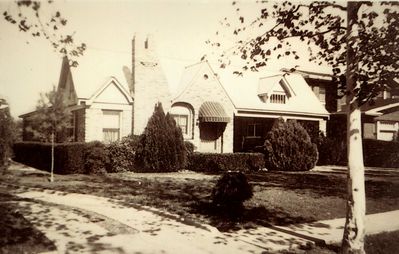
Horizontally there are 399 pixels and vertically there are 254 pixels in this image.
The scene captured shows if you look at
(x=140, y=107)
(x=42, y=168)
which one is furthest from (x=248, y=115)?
(x=42, y=168)

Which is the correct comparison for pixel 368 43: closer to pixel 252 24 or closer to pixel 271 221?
pixel 252 24

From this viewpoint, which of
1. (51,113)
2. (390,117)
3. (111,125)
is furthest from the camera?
(390,117)

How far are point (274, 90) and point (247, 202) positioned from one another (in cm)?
1497

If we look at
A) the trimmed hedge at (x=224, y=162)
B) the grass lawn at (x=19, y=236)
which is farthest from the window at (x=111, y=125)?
the grass lawn at (x=19, y=236)

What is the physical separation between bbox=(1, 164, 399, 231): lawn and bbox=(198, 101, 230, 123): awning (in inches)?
181

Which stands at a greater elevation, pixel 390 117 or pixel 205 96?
pixel 205 96

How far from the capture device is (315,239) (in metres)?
7.19

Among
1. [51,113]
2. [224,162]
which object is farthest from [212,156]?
[51,113]

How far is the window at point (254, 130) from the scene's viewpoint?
24.1 m

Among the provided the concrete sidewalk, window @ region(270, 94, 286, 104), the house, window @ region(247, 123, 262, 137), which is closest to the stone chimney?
the house

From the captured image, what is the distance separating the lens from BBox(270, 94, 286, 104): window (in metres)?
24.2

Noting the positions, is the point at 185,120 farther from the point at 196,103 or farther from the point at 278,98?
the point at 278,98

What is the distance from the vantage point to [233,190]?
902cm

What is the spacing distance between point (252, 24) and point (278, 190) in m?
6.43
